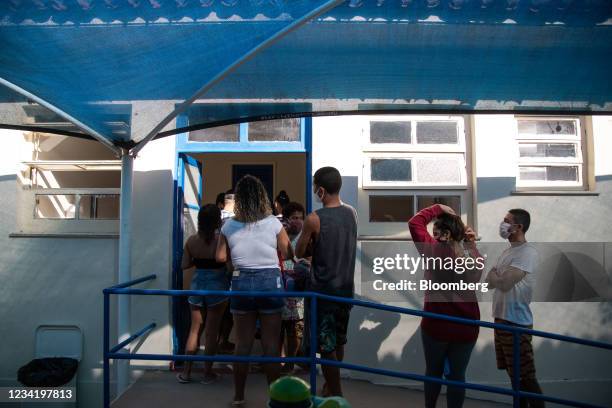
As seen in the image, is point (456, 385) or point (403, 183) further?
point (403, 183)

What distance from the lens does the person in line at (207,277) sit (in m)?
3.93

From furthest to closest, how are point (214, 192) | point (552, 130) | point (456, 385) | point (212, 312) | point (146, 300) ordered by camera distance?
point (214, 192) → point (552, 130) → point (146, 300) → point (212, 312) → point (456, 385)

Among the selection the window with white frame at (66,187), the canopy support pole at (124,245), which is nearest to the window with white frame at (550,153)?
the canopy support pole at (124,245)

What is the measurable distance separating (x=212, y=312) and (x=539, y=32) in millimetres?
3136

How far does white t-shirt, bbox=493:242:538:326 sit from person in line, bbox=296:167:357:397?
1.22 meters

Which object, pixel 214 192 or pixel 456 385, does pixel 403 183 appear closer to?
pixel 456 385

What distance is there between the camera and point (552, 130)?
17.0ft

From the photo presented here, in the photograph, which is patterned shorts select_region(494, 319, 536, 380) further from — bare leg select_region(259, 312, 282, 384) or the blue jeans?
bare leg select_region(259, 312, 282, 384)

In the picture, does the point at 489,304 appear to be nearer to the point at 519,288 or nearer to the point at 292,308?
the point at 519,288

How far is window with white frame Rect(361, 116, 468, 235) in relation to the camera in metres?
4.89

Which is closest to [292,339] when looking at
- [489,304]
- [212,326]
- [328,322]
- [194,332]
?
[212,326]

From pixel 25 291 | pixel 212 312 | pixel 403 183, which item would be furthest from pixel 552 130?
pixel 25 291

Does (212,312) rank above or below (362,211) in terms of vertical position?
below

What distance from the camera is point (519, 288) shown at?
3.59m
